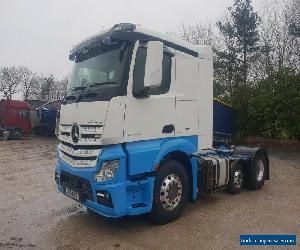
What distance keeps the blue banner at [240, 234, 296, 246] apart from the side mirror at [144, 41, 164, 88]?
102 inches

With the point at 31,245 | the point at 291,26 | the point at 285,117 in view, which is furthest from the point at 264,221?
the point at 291,26

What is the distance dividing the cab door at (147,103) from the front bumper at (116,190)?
50 cm

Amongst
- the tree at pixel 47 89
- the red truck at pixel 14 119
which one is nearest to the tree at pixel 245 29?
the red truck at pixel 14 119

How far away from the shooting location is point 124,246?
4.73 meters

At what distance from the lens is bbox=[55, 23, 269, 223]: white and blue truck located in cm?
483

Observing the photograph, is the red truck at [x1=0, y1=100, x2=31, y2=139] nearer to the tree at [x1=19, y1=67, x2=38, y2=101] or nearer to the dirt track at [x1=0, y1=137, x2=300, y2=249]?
the dirt track at [x1=0, y1=137, x2=300, y2=249]

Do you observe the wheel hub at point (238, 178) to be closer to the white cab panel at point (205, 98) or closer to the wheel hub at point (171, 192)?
the white cab panel at point (205, 98)

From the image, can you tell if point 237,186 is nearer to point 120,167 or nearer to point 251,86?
point 120,167

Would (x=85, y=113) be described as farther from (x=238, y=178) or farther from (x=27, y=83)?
(x=27, y=83)

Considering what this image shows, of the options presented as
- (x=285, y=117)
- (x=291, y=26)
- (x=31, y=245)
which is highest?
(x=291, y=26)

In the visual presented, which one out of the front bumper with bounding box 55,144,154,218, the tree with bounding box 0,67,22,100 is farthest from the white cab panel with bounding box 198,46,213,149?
the tree with bounding box 0,67,22,100

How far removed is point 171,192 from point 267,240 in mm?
1589

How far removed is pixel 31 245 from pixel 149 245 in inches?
66.7

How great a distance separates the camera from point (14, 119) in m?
22.1
